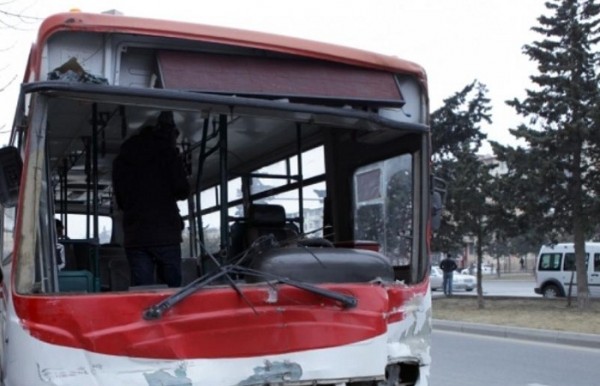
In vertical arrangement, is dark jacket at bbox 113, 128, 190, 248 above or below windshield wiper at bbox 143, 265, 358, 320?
above

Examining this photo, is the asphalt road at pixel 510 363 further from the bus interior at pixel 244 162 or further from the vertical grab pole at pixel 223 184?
the vertical grab pole at pixel 223 184

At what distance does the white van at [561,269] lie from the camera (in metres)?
25.0

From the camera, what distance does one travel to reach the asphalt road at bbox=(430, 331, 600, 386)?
9484 mm

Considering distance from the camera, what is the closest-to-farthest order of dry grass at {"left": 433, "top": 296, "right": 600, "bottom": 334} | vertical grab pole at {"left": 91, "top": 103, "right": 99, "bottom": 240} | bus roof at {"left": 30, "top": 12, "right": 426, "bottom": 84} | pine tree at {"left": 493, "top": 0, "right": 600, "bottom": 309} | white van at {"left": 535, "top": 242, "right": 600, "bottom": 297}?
bus roof at {"left": 30, "top": 12, "right": 426, "bottom": 84}
vertical grab pole at {"left": 91, "top": 103, "right": 99, "bottom": 240}
dry grass at {"left": 433, "top": 296, "right": 600, "bottom": 334}
pine tree at {"left": 493, "top": 0, "right": 600, "bottom": 309}
white van at {"left": 535, "top": 242, "right": 600, "bottom": 297}

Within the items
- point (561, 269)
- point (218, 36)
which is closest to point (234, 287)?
point (218, 36)

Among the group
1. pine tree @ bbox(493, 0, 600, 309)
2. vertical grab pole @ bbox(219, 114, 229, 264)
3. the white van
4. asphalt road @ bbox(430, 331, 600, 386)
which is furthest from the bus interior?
the white van

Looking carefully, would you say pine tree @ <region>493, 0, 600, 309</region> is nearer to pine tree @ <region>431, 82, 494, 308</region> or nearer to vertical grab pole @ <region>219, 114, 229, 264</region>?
pine tree @ <region>431, 82, 494, 308</region>

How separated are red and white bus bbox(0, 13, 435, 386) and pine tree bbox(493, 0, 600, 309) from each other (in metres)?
15.4

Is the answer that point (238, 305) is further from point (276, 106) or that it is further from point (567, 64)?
point (567, 64)

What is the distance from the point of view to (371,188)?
5.43 m

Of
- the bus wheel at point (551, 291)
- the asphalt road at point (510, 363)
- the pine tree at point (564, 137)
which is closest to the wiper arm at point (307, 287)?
the asphalt road at point (510, 363)

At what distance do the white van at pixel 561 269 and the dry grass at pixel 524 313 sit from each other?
309 cm

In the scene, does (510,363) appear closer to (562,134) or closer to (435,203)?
(435,203)

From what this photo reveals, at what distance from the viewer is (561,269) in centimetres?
2603
